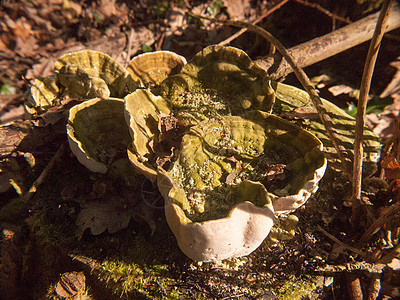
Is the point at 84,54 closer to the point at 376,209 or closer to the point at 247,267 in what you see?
the point at 247,267

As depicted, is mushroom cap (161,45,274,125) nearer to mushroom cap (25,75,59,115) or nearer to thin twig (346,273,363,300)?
mushroom cap (25,75,59,115)

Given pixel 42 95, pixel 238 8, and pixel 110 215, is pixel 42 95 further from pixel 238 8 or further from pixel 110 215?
pixel 238 8

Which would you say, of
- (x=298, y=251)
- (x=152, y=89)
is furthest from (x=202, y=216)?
(x=152, y=89)

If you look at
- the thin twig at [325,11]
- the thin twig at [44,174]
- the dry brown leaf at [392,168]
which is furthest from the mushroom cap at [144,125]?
the thin twig at [325,11]

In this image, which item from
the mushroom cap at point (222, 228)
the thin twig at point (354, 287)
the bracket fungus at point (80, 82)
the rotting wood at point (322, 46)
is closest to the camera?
the mushroom cap at point (222, 228)

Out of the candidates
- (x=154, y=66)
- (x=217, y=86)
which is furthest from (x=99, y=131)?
(x=217, y=86)

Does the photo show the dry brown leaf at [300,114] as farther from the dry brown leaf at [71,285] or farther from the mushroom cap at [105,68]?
the dry brown leaf at [71,285]

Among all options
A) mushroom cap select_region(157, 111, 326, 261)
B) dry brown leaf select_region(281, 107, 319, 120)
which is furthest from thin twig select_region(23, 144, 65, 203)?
dry brown leaf select_region(281, 107, 319, 120)

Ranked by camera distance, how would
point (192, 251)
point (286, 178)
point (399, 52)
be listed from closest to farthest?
point (192, 251) < point (286, 178) < point (399, 52)
